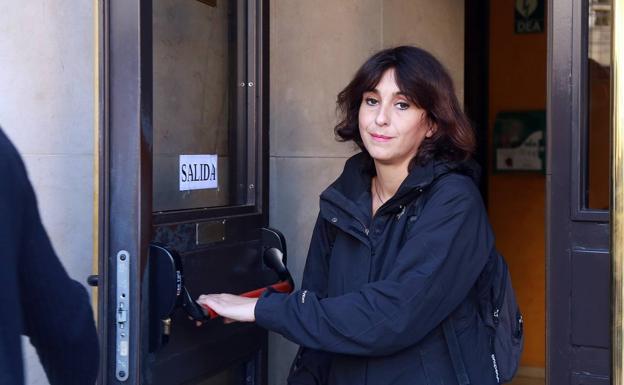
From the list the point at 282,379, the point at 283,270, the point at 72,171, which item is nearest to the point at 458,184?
the point at 283,270

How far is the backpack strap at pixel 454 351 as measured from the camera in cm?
219

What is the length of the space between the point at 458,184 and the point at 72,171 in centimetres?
134

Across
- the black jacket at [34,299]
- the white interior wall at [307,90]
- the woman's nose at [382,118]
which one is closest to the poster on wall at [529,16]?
the white interior wall at [307,90]

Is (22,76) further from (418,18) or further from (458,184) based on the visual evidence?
(418,18)

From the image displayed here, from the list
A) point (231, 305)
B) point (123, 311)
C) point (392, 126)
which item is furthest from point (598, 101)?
point (123, 311)

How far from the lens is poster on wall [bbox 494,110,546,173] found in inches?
235

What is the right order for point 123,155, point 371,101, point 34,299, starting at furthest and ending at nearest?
point 371,101, point 123,155, point 34,299

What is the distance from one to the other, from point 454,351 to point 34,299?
1.09 meters

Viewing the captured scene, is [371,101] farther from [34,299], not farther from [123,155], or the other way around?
[34,299]

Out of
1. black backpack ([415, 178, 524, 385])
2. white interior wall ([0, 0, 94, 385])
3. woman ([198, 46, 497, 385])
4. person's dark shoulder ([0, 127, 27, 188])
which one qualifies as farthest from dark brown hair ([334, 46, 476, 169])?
person's dark shoulder ([0, 127, 27, 188])

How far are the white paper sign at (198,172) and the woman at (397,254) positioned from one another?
0.38 m

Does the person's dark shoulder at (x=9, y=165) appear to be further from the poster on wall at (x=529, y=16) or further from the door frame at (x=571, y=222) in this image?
the poster on wall at (x=529, y=16)

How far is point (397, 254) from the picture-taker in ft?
7.39

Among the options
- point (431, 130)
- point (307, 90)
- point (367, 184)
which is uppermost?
point (307, 90)
